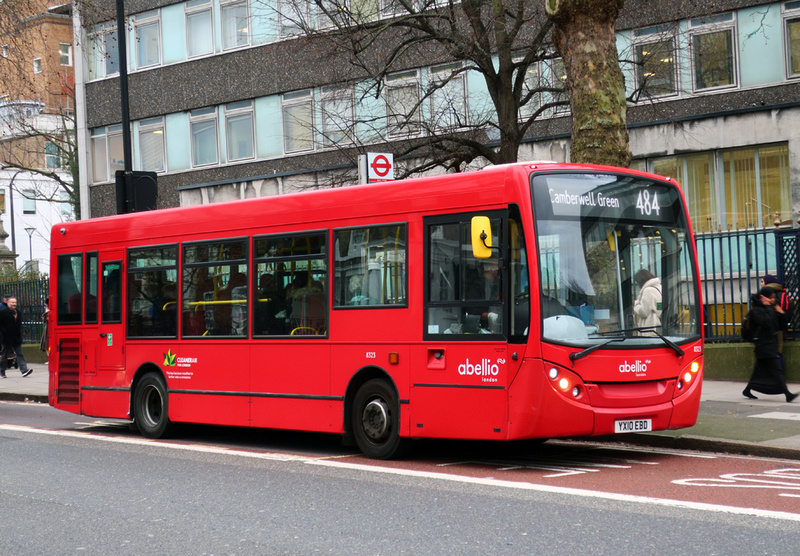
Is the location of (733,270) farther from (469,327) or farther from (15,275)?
(15,275)

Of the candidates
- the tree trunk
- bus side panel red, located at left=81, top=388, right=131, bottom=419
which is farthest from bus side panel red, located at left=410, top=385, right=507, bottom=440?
bus side panel red, located at left=81, top=388, right=131, bottom=419

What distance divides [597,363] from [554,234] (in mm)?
1226

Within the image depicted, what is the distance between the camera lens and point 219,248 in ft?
42.6

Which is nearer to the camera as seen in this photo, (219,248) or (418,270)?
(418,270)

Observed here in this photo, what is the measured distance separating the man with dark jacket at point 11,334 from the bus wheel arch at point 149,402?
12225 millimetres

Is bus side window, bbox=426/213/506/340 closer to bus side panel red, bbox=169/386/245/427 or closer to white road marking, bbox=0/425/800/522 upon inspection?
white road marking, bbox=0/425/800/522

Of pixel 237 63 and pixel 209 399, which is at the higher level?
pixel 237 63

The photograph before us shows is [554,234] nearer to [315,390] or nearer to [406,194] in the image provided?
[406,194]

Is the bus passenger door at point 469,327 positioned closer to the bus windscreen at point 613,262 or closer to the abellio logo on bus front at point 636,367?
the bus windscreen at point 613,262

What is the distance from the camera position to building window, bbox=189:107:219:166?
31250mm

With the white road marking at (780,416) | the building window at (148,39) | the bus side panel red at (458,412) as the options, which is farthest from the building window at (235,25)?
the bus side panel red at (458,412)

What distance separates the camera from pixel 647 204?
10641 millimetres

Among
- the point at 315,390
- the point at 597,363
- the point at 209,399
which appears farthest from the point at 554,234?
the point at 209,399

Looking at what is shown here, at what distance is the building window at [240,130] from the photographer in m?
30.4
